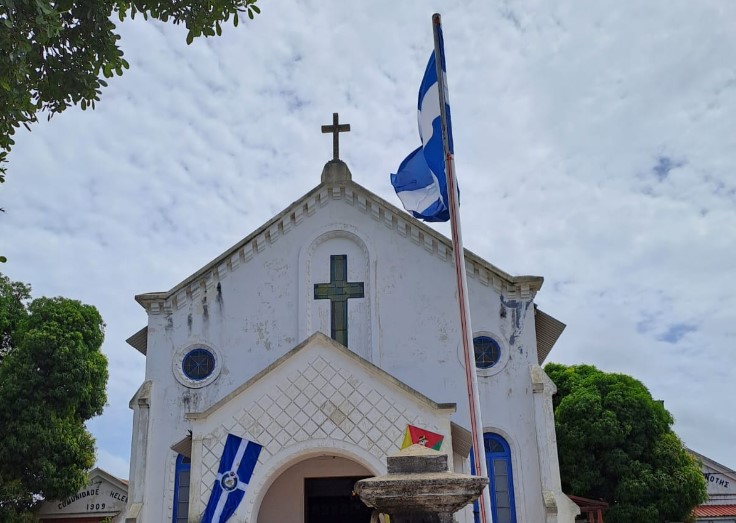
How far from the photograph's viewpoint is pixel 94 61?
32.3 feet

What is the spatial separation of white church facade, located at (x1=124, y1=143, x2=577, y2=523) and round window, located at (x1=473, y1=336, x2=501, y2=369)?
0.02 meters

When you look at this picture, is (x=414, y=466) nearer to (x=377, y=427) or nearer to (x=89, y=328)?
(x=377, y=427)

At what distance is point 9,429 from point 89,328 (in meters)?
4.26

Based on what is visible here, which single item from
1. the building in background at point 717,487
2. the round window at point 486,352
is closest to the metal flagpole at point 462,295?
the round window at point 486,352

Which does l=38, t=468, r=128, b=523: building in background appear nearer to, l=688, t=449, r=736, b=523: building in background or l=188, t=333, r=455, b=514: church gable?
l=188, t=333, r=455, b=514: church gable

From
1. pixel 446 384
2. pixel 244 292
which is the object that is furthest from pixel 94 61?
pixel 446 384

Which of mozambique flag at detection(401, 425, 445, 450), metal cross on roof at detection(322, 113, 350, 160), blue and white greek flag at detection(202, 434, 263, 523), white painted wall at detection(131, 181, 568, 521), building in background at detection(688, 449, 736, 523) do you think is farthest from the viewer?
building in background at detection(688, 449, 736, 523)

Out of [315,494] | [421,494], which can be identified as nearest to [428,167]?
[315,494]

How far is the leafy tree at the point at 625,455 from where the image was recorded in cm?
2508

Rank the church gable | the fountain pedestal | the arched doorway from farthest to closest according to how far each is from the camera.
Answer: the arched doorway → the church gable → the fountain pedestal

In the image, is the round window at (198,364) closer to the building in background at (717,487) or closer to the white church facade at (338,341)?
the white church facade at (338,341)

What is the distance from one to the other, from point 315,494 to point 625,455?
1336 centimetres

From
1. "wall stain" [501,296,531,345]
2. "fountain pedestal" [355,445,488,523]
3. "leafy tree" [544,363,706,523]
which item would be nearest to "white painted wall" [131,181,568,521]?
"wall stain" [501,296,531,345]

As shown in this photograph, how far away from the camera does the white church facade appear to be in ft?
53.5
